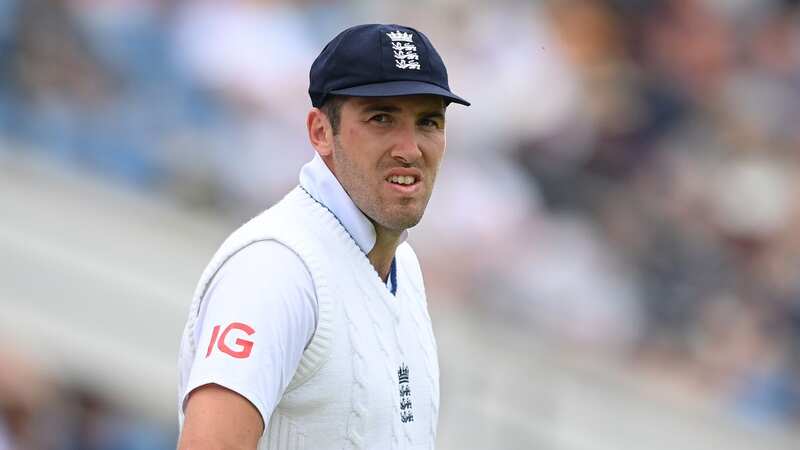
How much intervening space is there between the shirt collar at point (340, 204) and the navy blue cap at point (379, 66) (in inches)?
6.1

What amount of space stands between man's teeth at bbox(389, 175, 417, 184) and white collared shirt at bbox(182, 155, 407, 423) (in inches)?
9.9

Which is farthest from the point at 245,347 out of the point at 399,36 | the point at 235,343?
the point at 399,36

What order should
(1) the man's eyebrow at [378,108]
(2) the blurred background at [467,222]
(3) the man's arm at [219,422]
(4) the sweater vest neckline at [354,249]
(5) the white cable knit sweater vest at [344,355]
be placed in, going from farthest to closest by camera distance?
(2) the blurred background at [467,222]
(4) the sweater vest neckline at [354,249]
(1) the man's eyebrow at [378,108]
(5) the white cable knit sweater vest at [344,355]
(3) the man's arm at [219,422]

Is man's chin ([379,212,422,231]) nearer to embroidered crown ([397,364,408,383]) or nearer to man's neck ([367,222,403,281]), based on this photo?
man's neck ([367,222,403,281])

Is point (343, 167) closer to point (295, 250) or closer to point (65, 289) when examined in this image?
point (295, 250)

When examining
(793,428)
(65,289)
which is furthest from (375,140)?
(793,428)

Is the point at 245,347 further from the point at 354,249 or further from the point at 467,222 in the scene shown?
the point at 467,222

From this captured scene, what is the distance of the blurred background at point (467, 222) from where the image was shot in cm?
766

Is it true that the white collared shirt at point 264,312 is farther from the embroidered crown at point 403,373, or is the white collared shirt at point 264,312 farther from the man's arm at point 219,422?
the embroidered crown at point 403,373

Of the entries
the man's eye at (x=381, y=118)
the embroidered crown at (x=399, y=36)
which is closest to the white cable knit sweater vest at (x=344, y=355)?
the man's eye at (x=381, y=118)

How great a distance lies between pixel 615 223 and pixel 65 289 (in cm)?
295

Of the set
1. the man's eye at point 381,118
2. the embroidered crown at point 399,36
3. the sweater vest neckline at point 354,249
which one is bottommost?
the sweater vest neckline at point 354,249

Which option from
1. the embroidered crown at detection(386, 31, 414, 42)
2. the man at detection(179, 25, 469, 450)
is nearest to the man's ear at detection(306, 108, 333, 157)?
the man at detection(179, 25, 469, 450)

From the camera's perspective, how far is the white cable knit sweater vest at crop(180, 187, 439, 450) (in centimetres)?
281
